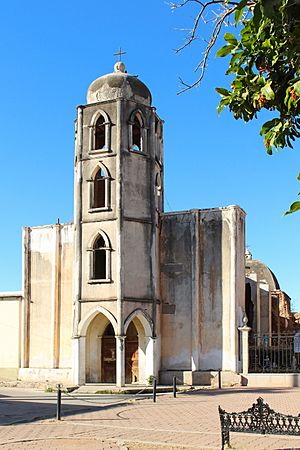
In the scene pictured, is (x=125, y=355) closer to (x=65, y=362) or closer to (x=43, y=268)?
(x=65, y=362)

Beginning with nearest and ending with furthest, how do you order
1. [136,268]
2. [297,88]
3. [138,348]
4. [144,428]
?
1. [297,88]
2. [144,428]
3. [136,268]
4. [138,348]

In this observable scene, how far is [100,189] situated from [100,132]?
2552mm

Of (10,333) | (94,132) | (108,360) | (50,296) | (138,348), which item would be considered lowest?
(108,360)

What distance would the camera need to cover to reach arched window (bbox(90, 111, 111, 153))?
2918 cm

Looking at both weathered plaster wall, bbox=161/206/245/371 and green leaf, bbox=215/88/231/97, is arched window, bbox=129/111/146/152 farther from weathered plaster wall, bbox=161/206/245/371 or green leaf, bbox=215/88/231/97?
green leaf, bbox=215/88/231/97

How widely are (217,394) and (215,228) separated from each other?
25.9ft

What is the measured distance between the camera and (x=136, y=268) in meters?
28.7

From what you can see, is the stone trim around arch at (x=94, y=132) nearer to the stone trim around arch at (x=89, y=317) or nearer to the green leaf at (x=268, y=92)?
the stone trim around arch at (x=89, y=317)

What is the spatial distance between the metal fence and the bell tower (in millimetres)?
4602

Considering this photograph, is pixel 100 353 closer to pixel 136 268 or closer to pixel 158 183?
pixel 136 268

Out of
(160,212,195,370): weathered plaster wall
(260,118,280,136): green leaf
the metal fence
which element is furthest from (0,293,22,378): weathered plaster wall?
(260,118,280,136): green leaf

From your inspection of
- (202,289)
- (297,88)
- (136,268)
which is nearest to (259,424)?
(297,88)

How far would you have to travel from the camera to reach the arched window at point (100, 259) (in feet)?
93.1

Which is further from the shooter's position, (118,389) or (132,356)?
(132,356)
